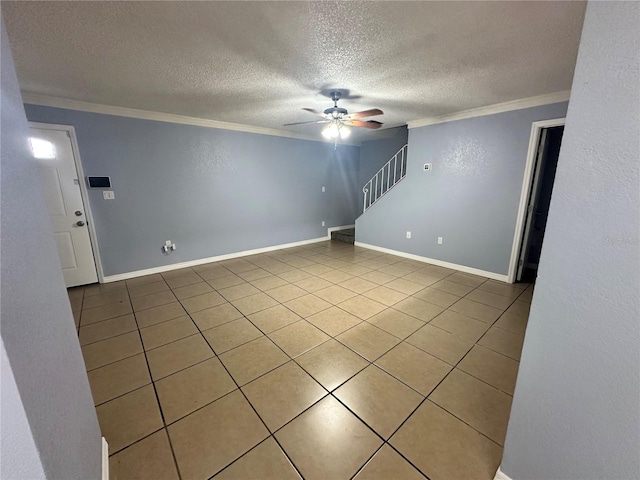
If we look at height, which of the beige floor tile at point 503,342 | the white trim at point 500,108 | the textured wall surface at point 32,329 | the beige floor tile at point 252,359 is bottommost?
the beige floor tile at point 503,342

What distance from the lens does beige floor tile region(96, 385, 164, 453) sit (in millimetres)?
1481

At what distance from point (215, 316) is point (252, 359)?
2.98 feet

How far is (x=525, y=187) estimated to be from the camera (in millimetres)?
3434

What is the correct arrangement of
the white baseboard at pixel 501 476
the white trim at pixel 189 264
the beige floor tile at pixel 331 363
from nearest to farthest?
the white baseboard at pixel 501 476 → the beige floor tile at pixel 331 363 → the white trim at pixel 189 264

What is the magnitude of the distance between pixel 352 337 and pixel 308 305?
79cm

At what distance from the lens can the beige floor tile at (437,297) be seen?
10.2 feet

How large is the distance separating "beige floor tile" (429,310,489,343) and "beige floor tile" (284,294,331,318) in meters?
1.20

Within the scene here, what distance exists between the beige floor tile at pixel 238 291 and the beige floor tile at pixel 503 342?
2642mm

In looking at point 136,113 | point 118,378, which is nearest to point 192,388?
point 118,378

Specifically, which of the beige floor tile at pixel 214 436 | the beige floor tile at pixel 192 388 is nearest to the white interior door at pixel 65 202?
the beige floor tile at pixel 192 388

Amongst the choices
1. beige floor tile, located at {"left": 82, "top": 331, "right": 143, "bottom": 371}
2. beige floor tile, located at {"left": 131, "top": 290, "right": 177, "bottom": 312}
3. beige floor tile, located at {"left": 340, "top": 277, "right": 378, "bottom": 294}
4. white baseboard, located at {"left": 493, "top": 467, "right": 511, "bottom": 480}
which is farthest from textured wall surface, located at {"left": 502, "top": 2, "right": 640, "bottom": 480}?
beige floor tile, located at {"left": 131, "top": 290, "right": 177, "bottom": 312}

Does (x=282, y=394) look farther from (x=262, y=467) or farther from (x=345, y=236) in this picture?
(x=345, y=236)

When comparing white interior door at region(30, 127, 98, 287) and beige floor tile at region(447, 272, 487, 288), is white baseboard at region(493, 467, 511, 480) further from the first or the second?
white interior door at region(30, 127, 98, 287)

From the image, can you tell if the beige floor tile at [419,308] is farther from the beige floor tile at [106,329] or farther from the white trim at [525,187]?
the beige floor tile at [106,329]
